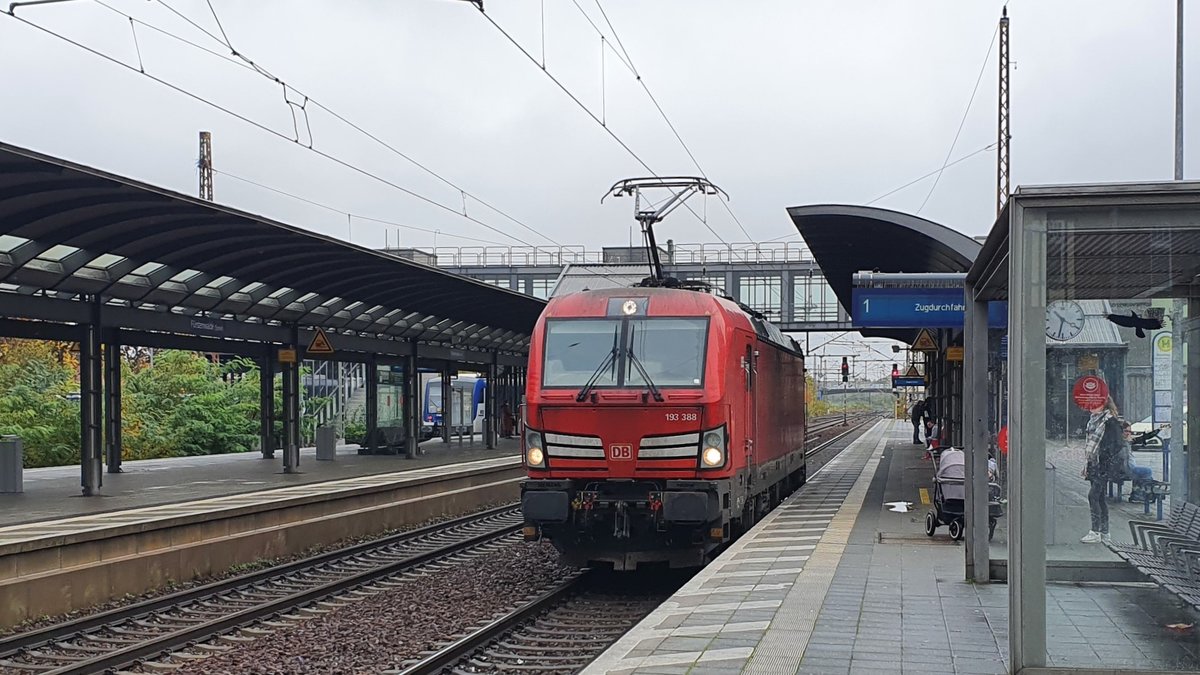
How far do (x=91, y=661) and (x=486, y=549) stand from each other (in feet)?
25.2

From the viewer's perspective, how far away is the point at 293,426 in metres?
22.5

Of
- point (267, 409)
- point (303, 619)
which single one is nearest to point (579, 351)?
point (303, 619)

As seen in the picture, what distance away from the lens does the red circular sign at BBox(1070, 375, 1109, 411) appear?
632cm

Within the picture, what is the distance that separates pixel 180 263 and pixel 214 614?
25.1 feet

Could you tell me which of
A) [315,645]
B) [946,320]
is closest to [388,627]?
[315,645]

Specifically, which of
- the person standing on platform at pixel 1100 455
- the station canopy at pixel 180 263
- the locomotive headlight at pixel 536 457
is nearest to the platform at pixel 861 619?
the person standing on platform at pixel 1100 455

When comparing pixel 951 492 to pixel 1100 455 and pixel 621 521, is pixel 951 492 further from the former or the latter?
pixel 1100 455

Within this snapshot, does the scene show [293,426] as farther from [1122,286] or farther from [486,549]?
[1122,286]

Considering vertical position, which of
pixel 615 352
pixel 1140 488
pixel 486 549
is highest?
pixel 615 352

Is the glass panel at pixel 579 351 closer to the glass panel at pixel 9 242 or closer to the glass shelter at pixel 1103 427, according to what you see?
the glass shelter at pixel 1103 427

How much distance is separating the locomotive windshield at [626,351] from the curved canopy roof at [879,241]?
404cm

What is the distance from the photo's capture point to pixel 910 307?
1531 cm

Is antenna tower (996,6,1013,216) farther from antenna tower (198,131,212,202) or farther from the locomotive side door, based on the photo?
antenna tower (198,131,212,202)

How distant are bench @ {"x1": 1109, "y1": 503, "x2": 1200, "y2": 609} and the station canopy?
999cm
